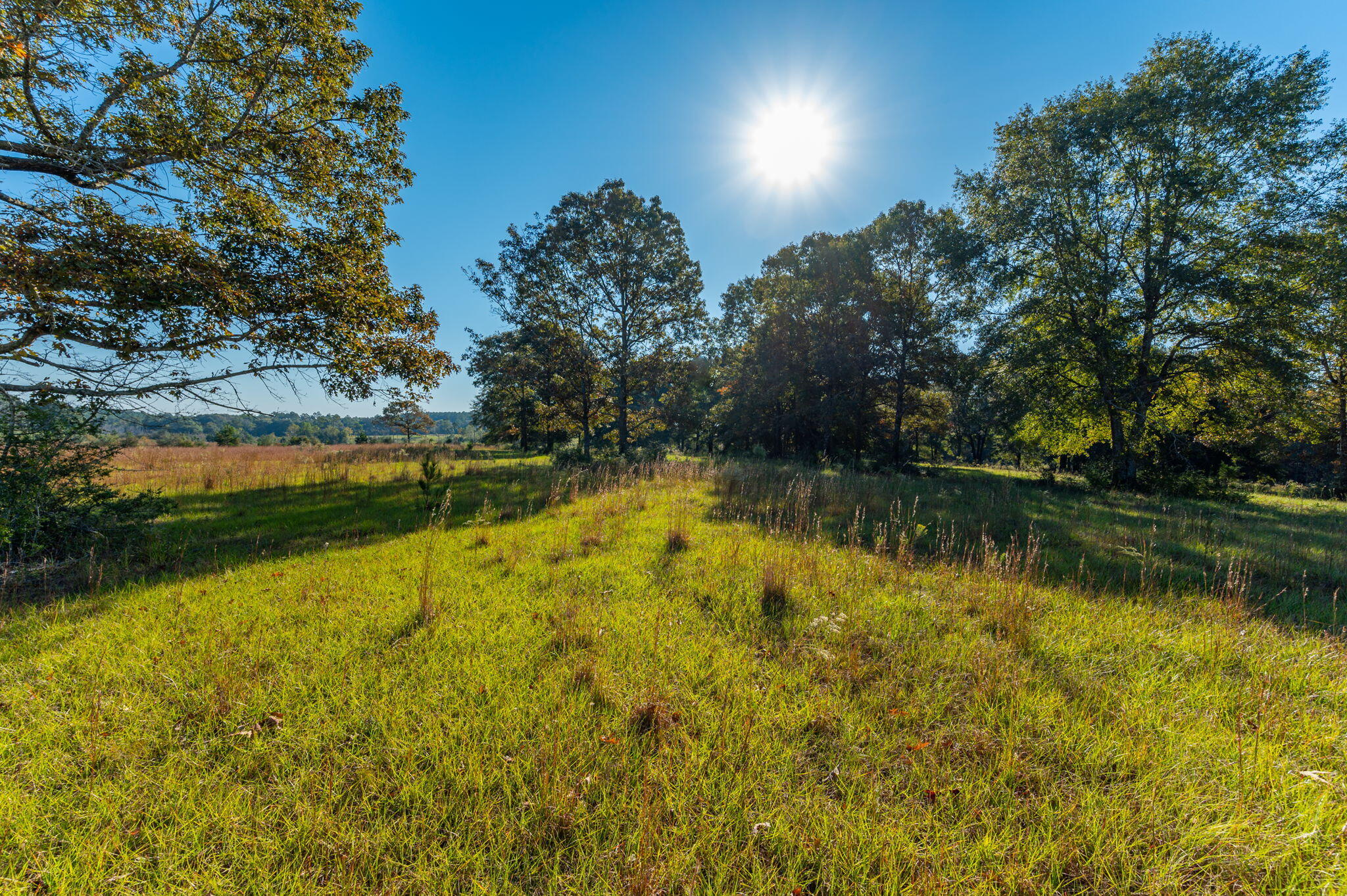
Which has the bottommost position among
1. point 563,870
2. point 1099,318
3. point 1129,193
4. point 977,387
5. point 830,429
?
point 563,870

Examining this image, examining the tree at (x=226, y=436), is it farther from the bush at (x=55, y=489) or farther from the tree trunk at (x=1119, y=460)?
the tree trunk at (x=1119, y=460)

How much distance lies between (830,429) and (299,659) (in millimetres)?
25217

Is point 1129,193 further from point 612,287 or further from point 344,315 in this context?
point 344,315

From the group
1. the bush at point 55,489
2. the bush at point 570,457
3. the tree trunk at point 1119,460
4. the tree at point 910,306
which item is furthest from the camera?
the tree at point 910,306

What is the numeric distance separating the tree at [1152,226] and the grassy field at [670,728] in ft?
45.1

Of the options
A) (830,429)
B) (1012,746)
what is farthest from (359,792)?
(830,429)

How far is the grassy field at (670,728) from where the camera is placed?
1.81 meters

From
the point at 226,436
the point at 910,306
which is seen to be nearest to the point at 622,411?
the point at 910,306

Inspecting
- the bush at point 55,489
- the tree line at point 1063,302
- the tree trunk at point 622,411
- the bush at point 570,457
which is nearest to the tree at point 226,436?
the tree line at point 1063,302

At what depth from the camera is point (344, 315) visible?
8.67 metres

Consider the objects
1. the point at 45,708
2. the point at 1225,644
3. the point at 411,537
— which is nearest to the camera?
the point at 45,708

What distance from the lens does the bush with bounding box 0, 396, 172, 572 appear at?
5.25 meters

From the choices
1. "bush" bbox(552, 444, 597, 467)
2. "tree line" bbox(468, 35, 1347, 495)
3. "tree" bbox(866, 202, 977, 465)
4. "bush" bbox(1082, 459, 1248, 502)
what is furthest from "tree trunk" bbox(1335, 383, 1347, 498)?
"bush" bbox(552, 444, 597, 467)

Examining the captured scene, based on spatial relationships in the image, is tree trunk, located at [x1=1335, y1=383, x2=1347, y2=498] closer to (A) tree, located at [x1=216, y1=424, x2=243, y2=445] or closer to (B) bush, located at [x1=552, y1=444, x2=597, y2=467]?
(B) bush, located at [x1=552, y1=444, x2=597, y2=467]
